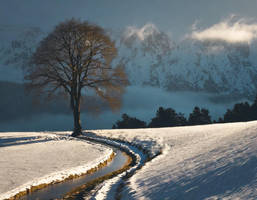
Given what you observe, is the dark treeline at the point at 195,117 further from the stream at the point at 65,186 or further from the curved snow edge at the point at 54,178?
the curved snow edge at the point at 54,178

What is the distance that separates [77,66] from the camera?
29297mm

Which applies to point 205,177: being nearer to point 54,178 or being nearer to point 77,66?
point 54,178

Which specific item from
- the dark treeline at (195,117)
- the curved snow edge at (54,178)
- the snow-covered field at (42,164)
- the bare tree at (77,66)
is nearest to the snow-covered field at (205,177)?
the curved snow edge at (54,178)

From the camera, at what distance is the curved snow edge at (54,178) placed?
34.1 feet

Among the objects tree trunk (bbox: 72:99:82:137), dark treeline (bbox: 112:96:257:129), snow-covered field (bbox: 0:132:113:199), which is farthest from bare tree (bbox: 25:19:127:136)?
dark treeline (bbox: 112:96:257:129)

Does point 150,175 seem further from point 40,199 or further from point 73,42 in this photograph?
point 73,42

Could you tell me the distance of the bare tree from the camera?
2778 centimetres

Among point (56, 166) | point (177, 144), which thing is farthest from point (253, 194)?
point (177, 144)

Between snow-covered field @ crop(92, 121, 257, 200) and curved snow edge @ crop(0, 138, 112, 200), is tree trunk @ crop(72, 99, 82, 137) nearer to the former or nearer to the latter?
curved snow edge @ crop(0, 138, 112, 200)

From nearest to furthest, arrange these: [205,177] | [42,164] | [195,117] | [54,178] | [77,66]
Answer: [205,177], [54,178], [42,164], [77,66], [195,117]

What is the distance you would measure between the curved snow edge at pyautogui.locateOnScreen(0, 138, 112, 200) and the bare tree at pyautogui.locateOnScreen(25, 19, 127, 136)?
574 inches

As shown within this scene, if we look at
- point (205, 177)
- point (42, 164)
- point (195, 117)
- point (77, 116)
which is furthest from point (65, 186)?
point (195, 117)

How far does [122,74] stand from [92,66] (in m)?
3.60

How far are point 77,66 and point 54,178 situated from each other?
18.6 meters
